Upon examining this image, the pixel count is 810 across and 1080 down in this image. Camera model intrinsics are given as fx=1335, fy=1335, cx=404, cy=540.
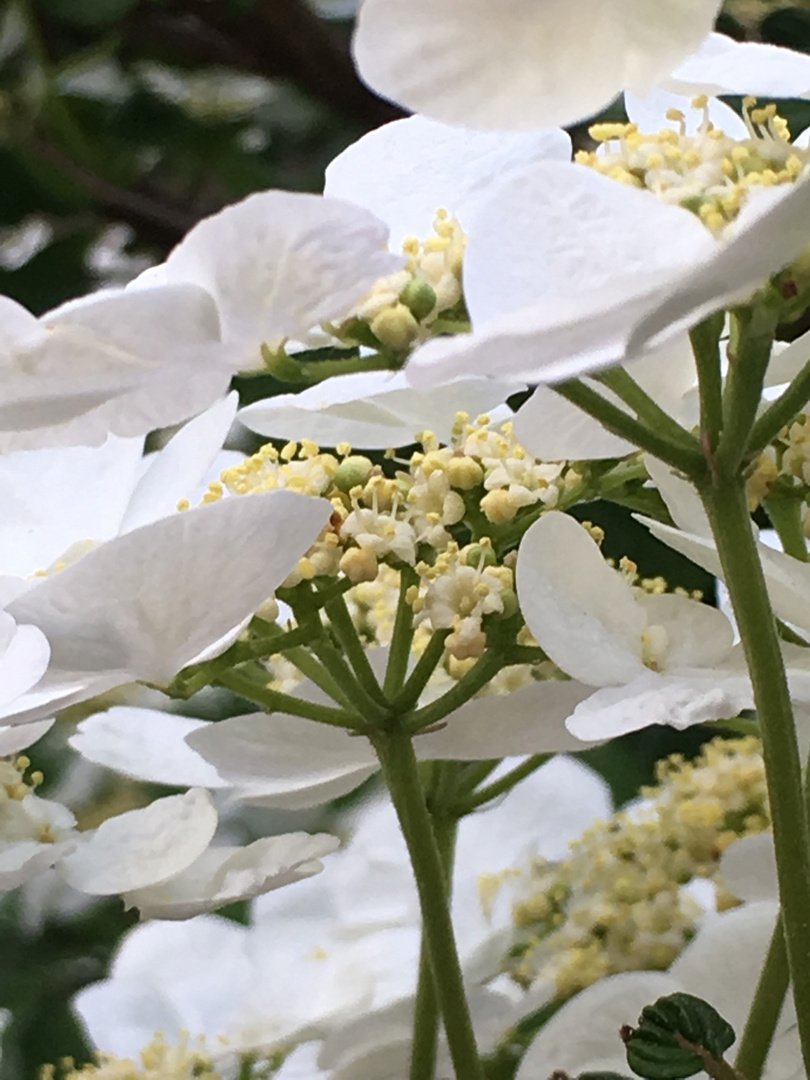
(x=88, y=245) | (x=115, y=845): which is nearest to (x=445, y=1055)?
(x=115, y=845)

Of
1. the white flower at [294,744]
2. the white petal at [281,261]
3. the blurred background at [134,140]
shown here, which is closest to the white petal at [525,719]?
the white flower at [294,744]

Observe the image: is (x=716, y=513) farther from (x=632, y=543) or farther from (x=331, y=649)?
(x=632, y=543)

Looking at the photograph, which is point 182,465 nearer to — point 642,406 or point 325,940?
point 642,406

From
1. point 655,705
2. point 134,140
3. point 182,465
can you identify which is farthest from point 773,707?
point 134,140

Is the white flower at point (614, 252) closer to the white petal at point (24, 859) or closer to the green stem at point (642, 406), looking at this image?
the green stem at point (642, 406)

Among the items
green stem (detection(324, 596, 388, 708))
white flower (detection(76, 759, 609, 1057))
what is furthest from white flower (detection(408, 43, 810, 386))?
white flower (detection(76, 759, 609, 1057))

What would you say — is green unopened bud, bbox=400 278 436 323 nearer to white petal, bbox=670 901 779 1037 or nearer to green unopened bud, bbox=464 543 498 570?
green unopened bud, bbox=464 543 498 570
